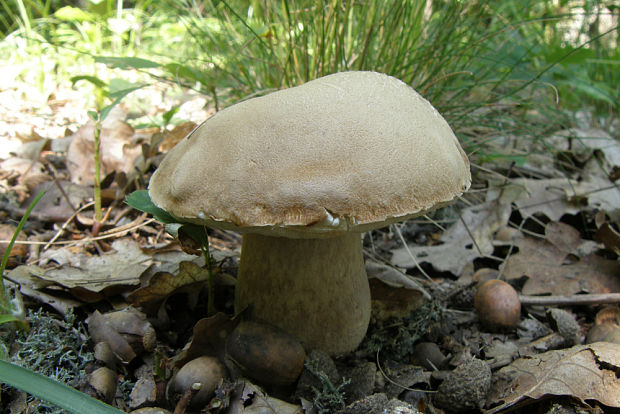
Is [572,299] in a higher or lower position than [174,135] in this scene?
higher

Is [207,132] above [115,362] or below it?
above

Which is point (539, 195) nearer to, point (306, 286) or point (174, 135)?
point (306, 286)

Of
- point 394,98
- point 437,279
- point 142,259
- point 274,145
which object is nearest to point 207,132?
point 274,145

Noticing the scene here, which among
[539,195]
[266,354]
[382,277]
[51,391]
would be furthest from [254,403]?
[539,195]

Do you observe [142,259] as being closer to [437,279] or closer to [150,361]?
[150,361]

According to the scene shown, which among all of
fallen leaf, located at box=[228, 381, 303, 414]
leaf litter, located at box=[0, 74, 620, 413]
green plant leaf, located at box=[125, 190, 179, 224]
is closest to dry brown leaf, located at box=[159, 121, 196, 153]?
leaf litter, located at box=[0, 74, 620, 413]

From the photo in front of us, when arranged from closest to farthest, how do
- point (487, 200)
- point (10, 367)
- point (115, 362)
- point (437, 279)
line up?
point (10, 367) < point (115, 362) < point (437, 279) < point (487, 200)

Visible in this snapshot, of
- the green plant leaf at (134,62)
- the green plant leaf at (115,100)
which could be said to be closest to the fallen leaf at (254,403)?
the green plant leaf at (115,100)
